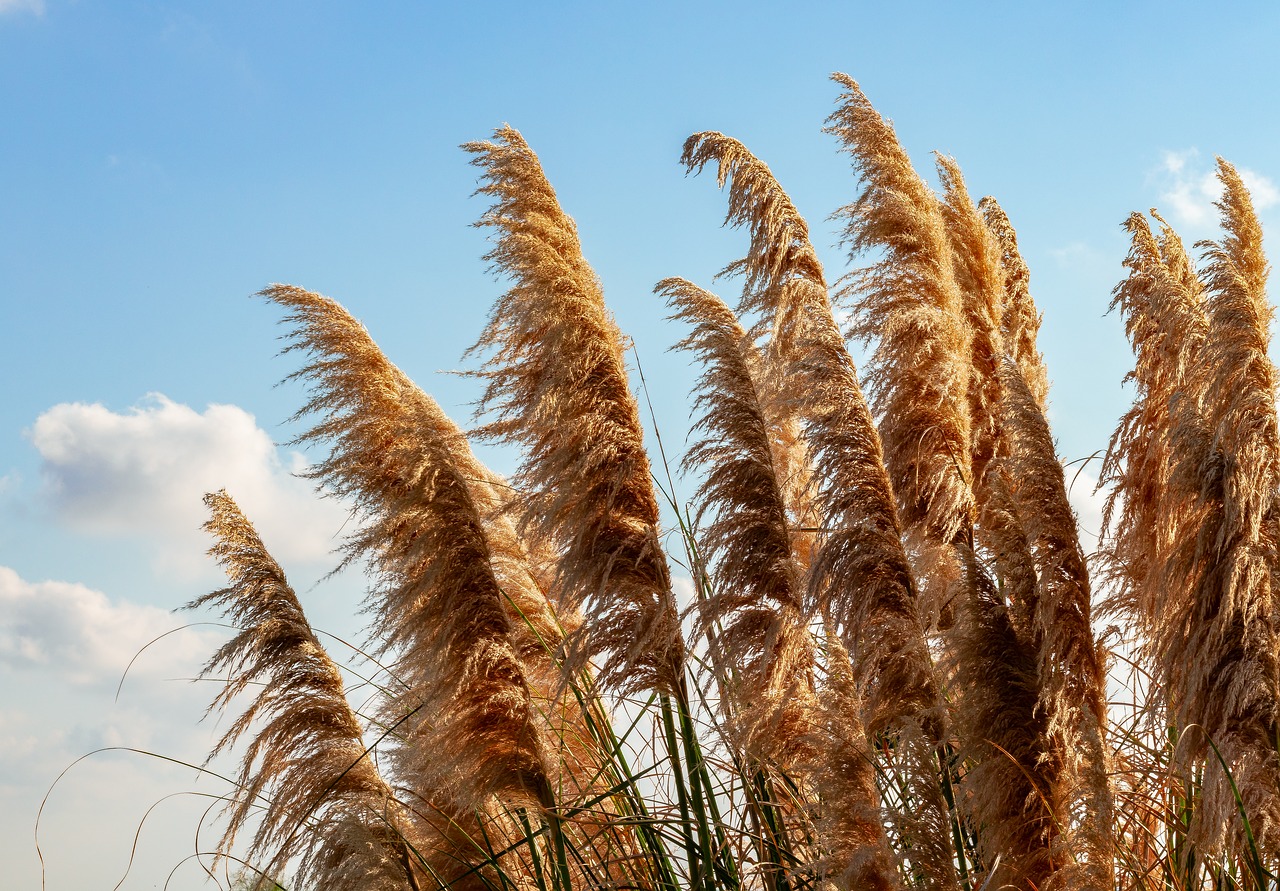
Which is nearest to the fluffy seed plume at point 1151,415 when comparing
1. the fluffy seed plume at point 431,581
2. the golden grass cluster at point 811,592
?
the golden grass cluster at point 811,592

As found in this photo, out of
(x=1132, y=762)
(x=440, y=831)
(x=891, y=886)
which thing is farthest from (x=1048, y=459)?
(x=440, y=831)

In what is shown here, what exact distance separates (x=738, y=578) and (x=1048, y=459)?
1057 mm

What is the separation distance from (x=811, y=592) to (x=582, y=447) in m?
0.92

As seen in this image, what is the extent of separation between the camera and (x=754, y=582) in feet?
12.8

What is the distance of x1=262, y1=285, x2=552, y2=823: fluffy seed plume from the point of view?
13.7 ft

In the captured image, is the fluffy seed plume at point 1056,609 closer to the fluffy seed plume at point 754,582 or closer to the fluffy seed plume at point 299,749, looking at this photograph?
the fluffy seed plume at point 754,582

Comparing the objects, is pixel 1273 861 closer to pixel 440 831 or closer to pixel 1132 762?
pixel 1132 762

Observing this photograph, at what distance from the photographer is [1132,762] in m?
4.52

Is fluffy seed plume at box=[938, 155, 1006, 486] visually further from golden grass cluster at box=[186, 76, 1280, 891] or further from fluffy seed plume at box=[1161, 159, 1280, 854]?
fluffy seed plume at box=[1161, 159, 1280, 854]

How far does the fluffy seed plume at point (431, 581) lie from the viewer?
164 inches

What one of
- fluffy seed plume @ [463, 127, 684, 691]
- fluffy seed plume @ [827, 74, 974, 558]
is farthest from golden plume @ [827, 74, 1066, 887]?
fluffy seed plume @ [463, 127, 684, 691]

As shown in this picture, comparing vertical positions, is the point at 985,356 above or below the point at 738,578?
above

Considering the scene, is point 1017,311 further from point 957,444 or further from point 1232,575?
point 1232,575

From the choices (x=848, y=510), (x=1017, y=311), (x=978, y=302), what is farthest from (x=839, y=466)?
(x=1017, y=311)
